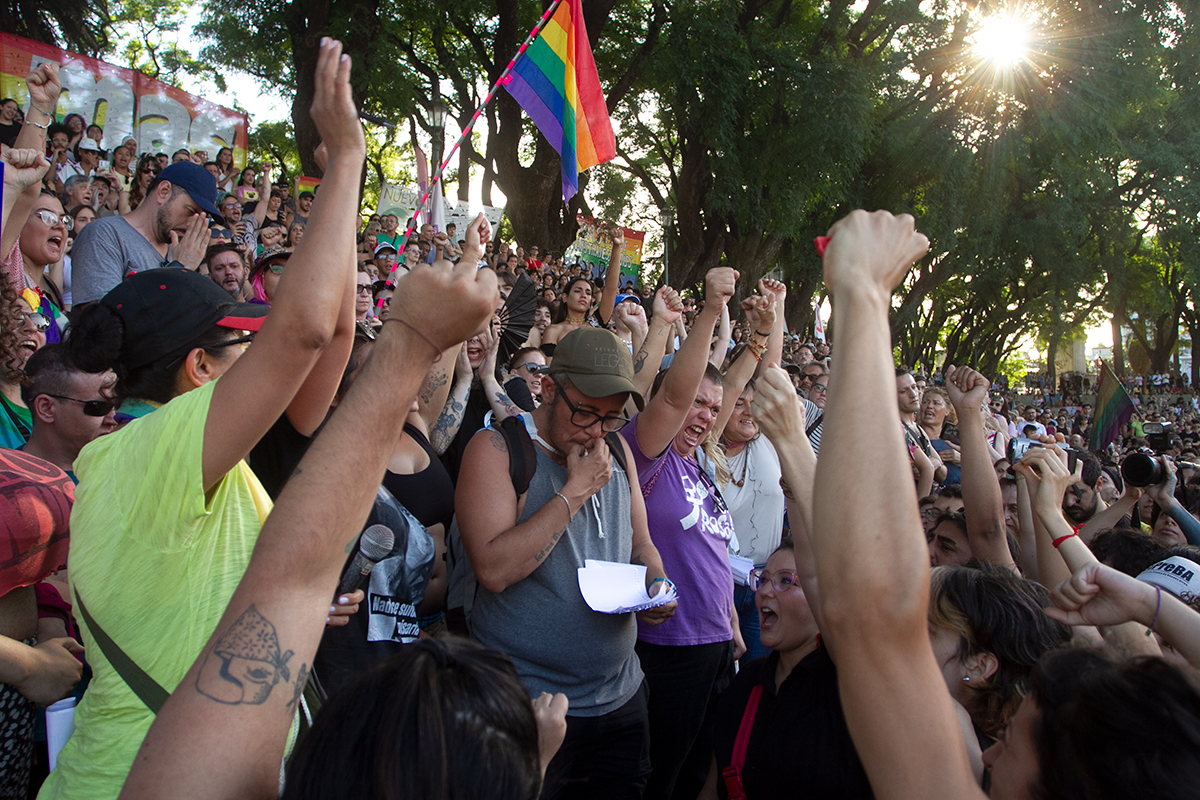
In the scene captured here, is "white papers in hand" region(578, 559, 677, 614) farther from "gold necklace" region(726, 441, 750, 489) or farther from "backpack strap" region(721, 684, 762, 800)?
"gold necklace" region(726, 441, 750, 489)

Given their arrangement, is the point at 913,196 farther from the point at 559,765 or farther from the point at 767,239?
the point at 559,765

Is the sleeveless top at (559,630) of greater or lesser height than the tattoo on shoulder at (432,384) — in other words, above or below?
below

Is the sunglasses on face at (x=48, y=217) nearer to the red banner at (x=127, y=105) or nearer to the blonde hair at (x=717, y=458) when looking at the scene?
the blonde hair at (x=717, y=458)

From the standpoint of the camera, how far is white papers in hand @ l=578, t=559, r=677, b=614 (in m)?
2.47

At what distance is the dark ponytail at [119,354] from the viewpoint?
1.59 meters

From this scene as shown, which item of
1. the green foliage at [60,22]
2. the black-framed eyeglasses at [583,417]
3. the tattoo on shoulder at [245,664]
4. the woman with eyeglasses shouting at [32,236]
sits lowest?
the tattoo on shoulder at [245,664]

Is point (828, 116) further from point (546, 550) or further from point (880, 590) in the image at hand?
point (880, 590)

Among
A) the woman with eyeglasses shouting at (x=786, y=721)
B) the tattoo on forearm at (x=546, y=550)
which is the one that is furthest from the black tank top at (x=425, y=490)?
the woman with eyeglasses shouting at (x=786, y=721)

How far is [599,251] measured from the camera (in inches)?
603

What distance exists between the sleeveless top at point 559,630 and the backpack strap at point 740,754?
389mm

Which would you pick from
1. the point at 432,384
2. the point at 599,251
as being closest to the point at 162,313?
the point at 432,384

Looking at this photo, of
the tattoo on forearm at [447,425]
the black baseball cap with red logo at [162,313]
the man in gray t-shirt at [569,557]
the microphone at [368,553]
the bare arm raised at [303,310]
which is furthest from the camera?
the tattoo on forearm at [447,425]

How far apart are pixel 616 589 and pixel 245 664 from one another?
1.62 m

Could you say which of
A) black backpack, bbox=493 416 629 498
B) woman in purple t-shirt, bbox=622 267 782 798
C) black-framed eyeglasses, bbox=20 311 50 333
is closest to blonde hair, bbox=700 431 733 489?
woman in purple t-shirt, bbox=622 267 782 798
